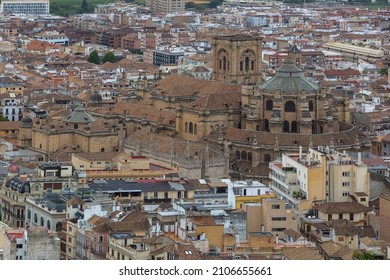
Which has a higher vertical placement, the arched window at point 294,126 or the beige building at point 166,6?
the arched window at point 294,126

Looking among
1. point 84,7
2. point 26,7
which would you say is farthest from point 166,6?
point 26,7

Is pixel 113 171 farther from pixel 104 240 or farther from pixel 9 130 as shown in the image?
pixel 9 130

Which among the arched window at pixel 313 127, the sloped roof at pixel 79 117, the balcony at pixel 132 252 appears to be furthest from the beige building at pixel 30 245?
the sloped roof at pixel 79 117

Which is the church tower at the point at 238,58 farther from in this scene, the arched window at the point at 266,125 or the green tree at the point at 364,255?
the green tree at the point at 364,255

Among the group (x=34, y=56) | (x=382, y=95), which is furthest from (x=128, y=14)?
(x=382, y=95)

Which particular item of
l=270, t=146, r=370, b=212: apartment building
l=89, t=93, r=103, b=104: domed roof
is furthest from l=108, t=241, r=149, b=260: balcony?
l=89, t=93, r=103, b=104: domed roof

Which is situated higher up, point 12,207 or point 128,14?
point 12,207

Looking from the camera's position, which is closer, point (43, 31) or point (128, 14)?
point (43, 31)
